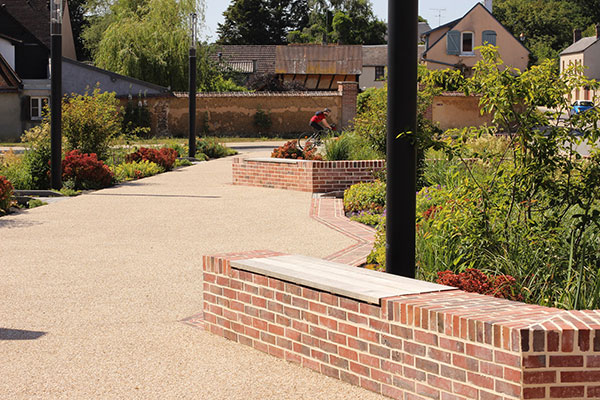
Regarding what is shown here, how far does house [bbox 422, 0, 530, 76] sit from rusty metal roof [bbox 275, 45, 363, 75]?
534 cm

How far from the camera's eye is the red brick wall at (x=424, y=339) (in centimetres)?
400

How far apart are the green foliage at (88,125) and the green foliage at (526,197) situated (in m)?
14.9

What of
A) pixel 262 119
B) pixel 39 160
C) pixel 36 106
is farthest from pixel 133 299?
pixel 36 106

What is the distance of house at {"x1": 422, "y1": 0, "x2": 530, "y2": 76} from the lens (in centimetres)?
5922

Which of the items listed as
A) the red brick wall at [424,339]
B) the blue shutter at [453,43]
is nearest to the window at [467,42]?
the blue shutter at [453,43]

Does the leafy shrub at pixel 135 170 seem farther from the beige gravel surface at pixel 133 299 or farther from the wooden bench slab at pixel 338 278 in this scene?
the wooden bench slab at pixel 338 278

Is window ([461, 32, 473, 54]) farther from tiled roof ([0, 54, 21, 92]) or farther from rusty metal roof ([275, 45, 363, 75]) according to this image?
tiled roof ([0, 54, 21, 92])

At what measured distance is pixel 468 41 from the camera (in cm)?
6053

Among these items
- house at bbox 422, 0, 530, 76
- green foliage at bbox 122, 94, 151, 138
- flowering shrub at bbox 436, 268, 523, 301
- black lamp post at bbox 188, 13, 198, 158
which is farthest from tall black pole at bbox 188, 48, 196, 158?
house at bbox 422, 0, 530, 76

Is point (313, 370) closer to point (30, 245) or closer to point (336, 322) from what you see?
point (336, 322)

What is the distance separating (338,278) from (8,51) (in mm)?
43143

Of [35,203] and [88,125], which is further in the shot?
[88,125]

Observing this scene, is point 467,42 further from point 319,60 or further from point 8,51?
point 8,51

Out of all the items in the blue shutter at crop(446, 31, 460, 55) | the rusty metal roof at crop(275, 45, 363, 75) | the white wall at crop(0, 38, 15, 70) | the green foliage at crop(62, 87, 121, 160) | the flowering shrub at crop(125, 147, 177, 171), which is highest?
the blue shutter at crop(446, 31, 460, 55)
